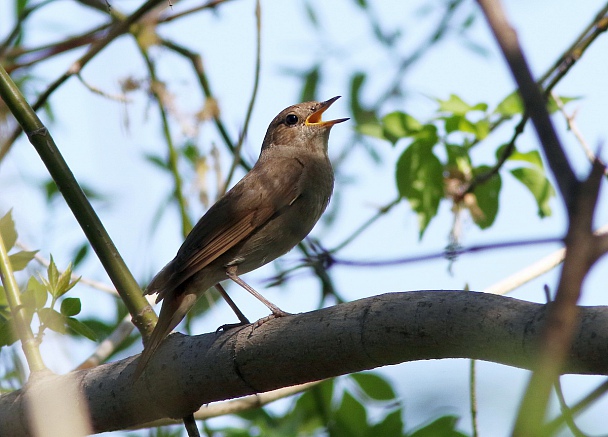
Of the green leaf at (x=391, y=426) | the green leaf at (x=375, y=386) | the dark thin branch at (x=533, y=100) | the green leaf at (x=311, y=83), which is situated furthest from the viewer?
the green leaf at (x=311, y=83)

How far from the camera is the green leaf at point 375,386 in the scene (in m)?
3.92

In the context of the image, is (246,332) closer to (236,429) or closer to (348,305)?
(348,305)

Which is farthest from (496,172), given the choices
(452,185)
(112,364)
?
(112,364)

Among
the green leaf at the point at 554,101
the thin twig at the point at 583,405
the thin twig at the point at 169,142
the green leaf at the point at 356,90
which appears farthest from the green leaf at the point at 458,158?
the thin twig at the point at 583,405

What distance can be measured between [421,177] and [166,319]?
5.46ft

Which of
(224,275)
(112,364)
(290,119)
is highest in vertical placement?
(290,119)

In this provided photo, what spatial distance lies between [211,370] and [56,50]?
3215 mm

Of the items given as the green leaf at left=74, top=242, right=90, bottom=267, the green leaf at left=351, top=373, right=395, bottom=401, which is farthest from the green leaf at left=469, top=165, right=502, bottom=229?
the green leaf at left=74, top=242, right=90, bottom=267

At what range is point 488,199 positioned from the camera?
4211 millimetres

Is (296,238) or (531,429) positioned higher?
(296,238)

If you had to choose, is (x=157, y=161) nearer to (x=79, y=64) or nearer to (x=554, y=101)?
(x=79, y=64)

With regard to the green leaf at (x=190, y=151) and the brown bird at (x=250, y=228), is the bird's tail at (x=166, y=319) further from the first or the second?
the green leaf at (x=190, y=151)

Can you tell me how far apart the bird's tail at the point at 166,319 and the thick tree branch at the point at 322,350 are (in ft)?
0.13

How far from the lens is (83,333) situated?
3045mm
